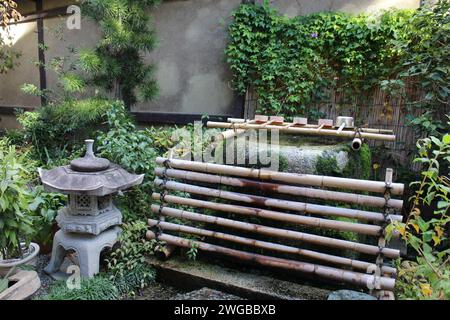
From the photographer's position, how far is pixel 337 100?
6.13 m

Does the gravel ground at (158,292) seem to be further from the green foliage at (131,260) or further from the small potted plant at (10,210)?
the small potted plant at (10,210)

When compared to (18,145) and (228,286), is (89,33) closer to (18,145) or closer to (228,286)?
(18,145)

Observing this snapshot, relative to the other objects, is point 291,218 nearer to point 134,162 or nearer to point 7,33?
point 134,162

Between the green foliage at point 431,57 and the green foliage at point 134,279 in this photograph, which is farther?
the green foliage at point 431,57

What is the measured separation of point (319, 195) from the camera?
3.29 m

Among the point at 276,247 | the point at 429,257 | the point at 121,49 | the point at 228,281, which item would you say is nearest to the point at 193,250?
the point at 228,281

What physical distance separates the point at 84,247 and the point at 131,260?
0.49 metres

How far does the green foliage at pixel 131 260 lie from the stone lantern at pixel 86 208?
149 mm

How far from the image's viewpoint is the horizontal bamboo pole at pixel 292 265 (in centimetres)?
302

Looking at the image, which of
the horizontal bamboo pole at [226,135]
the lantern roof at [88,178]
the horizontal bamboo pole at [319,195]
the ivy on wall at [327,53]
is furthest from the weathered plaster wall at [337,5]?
the lantern roof at [88,178]

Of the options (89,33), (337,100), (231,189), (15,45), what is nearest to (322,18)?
Result: (337,100)

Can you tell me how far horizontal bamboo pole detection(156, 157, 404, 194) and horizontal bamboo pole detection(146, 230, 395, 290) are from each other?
0.74m

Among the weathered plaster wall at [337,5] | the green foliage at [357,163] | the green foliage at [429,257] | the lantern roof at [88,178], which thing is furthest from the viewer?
the weathered plaster wall at [337,5]

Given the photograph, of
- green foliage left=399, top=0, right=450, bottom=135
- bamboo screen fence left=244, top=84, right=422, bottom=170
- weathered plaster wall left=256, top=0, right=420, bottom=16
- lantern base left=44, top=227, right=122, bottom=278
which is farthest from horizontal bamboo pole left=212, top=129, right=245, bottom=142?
weathered plaster wall left=256, top=0, right=420, bottom=16
